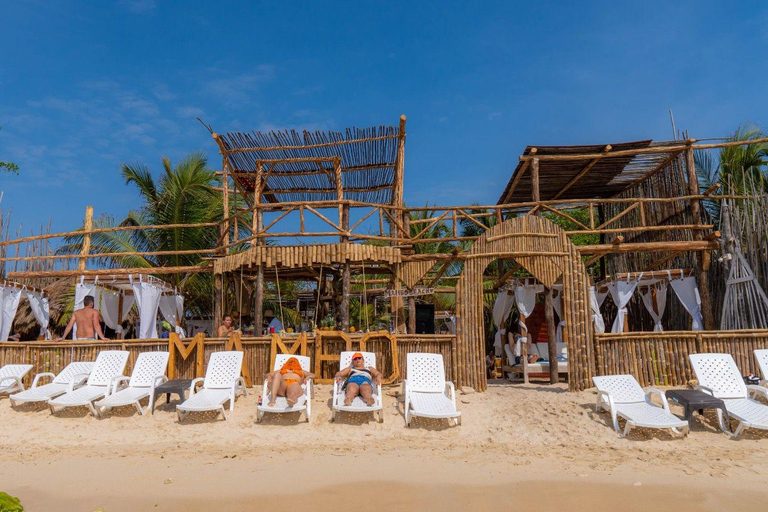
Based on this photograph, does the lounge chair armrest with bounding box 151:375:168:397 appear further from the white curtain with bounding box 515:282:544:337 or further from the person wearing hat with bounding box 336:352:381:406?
the white curtain with bounding box 515:282:544:337

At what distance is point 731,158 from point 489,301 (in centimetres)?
868

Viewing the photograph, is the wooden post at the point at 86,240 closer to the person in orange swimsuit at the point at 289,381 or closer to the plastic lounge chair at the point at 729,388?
→ the person in orange swimsuit at the point at 289,381

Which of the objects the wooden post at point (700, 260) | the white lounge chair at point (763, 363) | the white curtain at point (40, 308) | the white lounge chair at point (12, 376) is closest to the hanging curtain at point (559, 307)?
the wooden post at point (700, 260)

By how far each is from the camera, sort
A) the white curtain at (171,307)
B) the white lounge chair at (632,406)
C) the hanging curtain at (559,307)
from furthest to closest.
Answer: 1. the white curtain at (171,307)
2. the hanging curtain at (559,307)
3. the white lounge chair at (632,406)

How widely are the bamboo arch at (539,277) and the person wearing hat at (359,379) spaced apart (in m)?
1.61

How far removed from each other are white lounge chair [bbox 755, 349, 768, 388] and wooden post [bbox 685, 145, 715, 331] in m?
2.84

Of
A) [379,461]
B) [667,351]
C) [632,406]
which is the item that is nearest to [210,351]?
[379,461]

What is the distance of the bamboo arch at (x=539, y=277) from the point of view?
840 centimetres

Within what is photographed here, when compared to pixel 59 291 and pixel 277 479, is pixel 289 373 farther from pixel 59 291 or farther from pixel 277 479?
pixel 59 291

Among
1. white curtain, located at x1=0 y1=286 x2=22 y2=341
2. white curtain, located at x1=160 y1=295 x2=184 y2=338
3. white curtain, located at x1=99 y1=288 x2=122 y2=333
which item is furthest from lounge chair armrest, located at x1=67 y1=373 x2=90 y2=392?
white curtain, located at x1=99 y1=288 x2=122 y2=333

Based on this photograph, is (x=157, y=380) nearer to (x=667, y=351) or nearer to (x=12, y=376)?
(x=12, y=376)

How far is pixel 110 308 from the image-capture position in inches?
499

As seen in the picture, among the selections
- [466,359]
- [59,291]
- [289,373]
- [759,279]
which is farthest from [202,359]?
[759,279]

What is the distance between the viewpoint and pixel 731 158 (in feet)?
56.1
